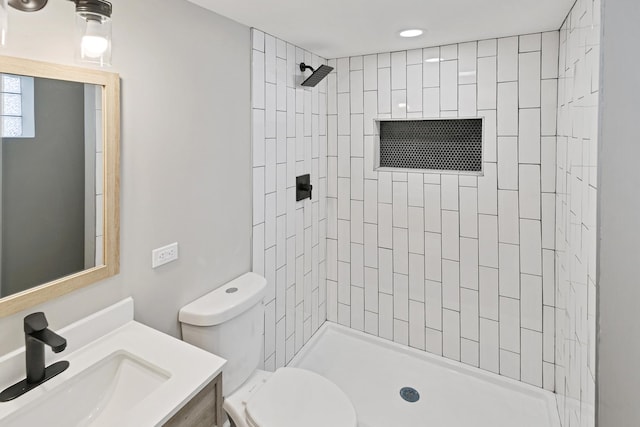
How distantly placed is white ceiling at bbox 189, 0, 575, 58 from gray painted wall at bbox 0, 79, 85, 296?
76 cm

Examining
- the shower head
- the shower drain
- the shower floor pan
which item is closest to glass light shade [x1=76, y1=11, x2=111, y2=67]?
the shower head

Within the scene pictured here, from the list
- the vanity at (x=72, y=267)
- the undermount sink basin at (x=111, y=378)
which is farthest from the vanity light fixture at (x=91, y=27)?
the undermount sink basin at (x=111, y=378)

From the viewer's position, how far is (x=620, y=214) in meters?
0.97

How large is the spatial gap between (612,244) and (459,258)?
1.45m

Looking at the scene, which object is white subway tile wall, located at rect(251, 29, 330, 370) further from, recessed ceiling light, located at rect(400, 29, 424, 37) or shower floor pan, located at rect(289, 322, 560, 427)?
recessed ceiling light, located at rect(400, 29, 424, 37)

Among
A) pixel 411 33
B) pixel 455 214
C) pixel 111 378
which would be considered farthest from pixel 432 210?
pixel 111 378

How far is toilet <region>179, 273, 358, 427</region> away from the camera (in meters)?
1.49

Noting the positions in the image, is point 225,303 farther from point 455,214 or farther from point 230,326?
point 455,214

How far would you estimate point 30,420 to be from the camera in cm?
100

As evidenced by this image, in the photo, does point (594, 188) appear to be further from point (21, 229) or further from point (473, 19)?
point (21, 229)

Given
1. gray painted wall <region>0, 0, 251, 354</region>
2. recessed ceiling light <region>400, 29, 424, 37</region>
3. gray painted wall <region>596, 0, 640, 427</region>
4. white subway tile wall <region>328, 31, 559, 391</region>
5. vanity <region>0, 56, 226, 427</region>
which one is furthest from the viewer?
white subway tile wall <region>328, 31, 559, 391</region>

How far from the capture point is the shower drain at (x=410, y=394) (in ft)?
7.34

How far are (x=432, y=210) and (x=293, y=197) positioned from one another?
0.92m

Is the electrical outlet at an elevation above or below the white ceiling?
below
